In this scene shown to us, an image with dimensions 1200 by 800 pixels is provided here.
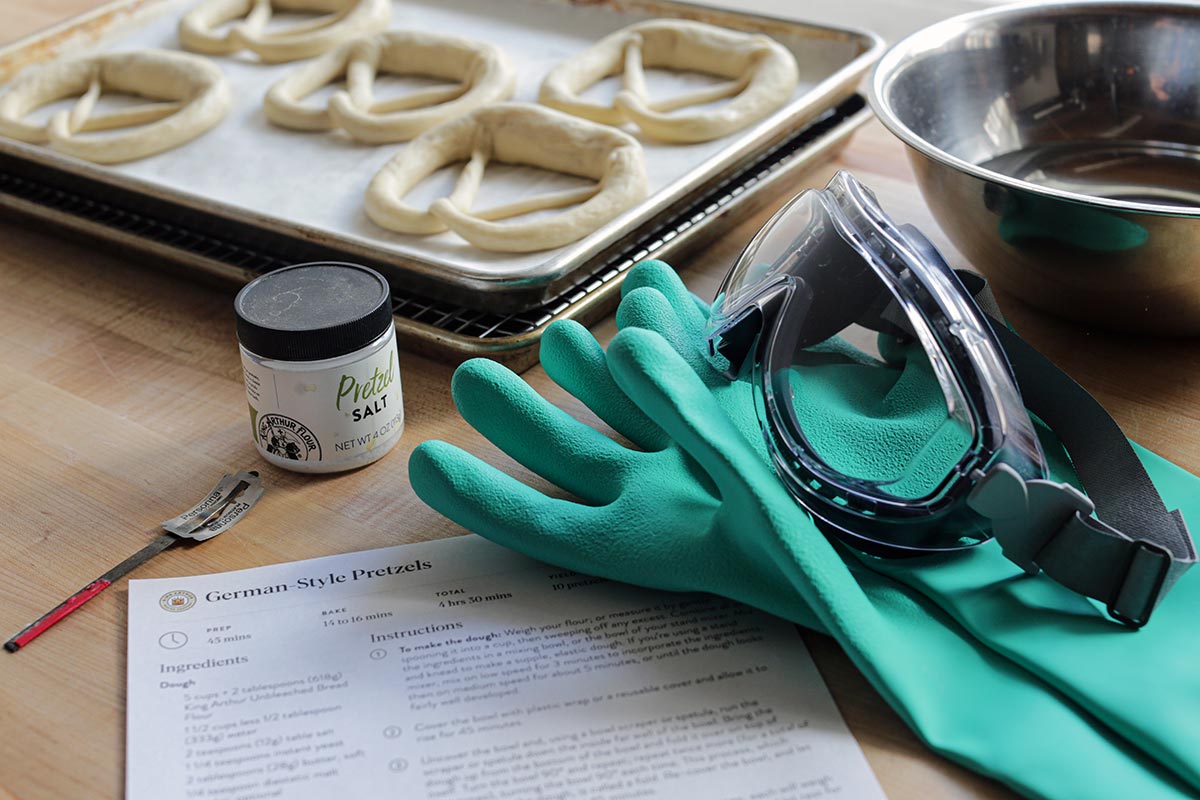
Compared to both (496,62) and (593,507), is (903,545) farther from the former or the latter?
(496,62)

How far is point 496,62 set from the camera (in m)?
1.09

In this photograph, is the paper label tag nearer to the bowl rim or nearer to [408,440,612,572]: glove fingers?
[408,440,612,572]: glove fingers

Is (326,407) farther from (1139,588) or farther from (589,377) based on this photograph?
(1139,588)

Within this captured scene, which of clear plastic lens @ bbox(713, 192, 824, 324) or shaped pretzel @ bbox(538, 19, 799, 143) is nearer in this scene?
clear plastic lens @ bbox(713, 192, 824, 324)

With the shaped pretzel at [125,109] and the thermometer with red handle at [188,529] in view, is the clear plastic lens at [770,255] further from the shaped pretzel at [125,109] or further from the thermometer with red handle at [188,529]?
the shaped pretzel at [125,109]

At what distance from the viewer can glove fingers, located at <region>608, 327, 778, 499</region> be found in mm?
529

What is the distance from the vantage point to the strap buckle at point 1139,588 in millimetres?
508

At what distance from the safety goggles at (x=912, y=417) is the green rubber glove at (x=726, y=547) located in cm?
4

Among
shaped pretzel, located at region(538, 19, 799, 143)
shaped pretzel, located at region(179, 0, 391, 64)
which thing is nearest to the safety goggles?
shaped pretzel, located at region(538, 19, 799, 143)

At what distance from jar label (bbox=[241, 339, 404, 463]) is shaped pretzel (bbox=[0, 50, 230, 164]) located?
0.44 m

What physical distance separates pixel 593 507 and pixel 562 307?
220 mm

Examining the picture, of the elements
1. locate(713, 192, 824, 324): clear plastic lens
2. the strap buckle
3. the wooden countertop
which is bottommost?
the wooden countertop

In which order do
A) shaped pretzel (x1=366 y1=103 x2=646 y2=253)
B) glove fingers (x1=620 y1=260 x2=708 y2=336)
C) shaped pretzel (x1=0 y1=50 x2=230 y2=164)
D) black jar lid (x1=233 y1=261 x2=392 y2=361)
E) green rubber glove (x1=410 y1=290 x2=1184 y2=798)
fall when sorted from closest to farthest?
Answer: green rubber glove (x1=410 y1=290 x2=1184 y2=798) → black jar lid (x1=233 y1=261 x2=392 y2=361) → glove fingers (x1=620 y1=260 x2=708 y2=336) → shaped pretzel (x1=366 y1=103 x2=646 y2=253) → shaped pretzel (x1=0 y1=50 x2=230 y2=164)

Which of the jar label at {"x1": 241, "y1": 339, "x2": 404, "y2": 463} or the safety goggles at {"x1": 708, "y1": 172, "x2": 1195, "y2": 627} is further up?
the safety goggles at {"x1": 708, "y1": 172, "x2": 1195, "y2": 627}
